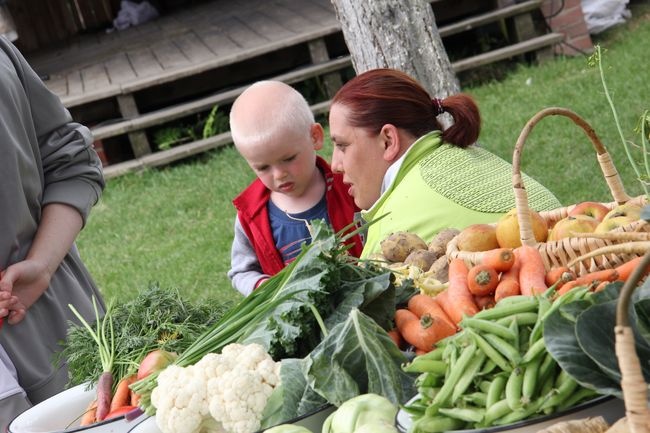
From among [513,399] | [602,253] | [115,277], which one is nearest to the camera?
[513,399]

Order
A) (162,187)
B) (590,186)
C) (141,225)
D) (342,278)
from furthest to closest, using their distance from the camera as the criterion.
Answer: (162,187) < (141,225) < (590,186) < (342,278)

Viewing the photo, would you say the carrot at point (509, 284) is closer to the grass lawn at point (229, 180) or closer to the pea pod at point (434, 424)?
the pea pod at point (434, 424)

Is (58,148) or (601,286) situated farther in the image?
(58,148)

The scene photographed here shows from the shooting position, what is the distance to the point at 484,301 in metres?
2.40

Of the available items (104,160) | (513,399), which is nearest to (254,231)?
(513,399)

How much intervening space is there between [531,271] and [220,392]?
756mm

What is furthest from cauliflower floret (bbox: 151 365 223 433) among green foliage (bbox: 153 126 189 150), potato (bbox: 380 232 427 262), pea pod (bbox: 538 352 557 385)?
green foliage (bbox: 153 126 189 150)

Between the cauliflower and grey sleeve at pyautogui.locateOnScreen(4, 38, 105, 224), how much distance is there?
140 centimetres

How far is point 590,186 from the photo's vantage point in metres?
6.67

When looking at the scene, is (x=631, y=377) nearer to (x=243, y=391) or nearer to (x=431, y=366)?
(x=431, y=366)

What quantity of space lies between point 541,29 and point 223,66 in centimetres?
309

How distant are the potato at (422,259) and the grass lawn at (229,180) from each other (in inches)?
140

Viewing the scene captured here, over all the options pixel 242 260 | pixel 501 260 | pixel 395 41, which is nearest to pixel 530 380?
pixel 501 260

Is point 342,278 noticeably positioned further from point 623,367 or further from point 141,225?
point 141,225
